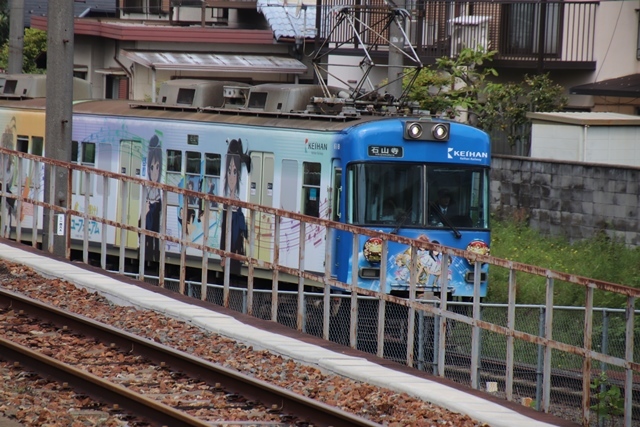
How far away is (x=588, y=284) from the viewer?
8250mm

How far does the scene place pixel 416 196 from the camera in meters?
15.3

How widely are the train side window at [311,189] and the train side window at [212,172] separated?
182cm

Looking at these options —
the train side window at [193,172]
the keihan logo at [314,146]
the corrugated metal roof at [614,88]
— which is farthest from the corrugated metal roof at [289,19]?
the keihan logo at [314,146]

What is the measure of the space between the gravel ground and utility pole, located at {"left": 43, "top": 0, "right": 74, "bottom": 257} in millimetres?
1223

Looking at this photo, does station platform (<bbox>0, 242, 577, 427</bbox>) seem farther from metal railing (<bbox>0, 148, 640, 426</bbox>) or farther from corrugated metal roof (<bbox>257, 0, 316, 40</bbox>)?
corrugated metal roof (<bbox>257, 0, 316, 40</bbox>)

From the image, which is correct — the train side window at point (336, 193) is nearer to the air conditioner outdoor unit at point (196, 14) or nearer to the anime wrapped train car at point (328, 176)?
the anime wrapped train car at point (328, 176)

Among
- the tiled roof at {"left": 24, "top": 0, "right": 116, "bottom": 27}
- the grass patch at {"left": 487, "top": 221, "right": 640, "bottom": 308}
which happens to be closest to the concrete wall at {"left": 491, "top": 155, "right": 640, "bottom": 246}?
the grass patch at {"left": 487, "top": 221, "right": 640, "bottom": 308}

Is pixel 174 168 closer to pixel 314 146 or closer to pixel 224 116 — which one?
pixel 224 116

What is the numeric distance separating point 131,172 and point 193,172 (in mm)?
1546

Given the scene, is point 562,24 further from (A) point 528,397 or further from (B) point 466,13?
(A) point 528,397

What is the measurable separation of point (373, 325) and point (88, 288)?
121 inches

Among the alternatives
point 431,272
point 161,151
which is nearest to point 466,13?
point 161,151

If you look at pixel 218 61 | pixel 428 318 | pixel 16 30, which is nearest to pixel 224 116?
pixel 428 318

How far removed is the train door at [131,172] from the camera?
1791 cm
